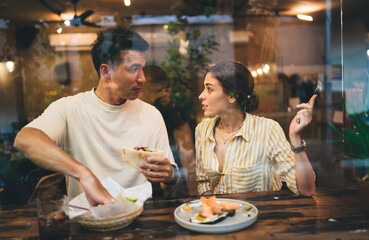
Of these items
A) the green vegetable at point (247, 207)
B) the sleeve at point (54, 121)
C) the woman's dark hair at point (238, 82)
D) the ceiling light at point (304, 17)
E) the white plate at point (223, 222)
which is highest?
the ceiling light at point (304, 17)

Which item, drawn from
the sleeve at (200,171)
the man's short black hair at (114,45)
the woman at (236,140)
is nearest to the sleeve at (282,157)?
the woman at (236,140)

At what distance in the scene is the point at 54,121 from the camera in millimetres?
1729

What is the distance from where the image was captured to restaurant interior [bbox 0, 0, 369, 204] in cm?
181

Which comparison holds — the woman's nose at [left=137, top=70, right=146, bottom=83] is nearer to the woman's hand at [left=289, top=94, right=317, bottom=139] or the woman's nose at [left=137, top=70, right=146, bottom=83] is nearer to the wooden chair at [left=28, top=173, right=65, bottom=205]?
the wooden chair at [left=28, top=173, right=65, bottom=205]

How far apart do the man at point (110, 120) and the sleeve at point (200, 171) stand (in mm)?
205

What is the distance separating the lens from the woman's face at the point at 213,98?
191 centimetres

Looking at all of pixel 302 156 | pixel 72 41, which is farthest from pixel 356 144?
pixel 72 41

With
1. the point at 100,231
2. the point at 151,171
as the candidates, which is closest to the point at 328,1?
the point at 151,171

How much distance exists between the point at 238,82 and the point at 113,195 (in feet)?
3.29

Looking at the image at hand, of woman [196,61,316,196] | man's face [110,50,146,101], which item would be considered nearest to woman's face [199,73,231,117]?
woman [196,61,316,196]

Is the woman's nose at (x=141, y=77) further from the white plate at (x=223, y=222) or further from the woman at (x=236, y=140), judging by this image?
the white plate at (x=223, y=222)

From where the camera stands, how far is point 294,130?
188cm

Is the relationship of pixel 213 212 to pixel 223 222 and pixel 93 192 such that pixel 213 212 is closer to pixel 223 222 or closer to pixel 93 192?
pixel 223 222

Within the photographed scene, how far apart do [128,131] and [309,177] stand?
1.07m
